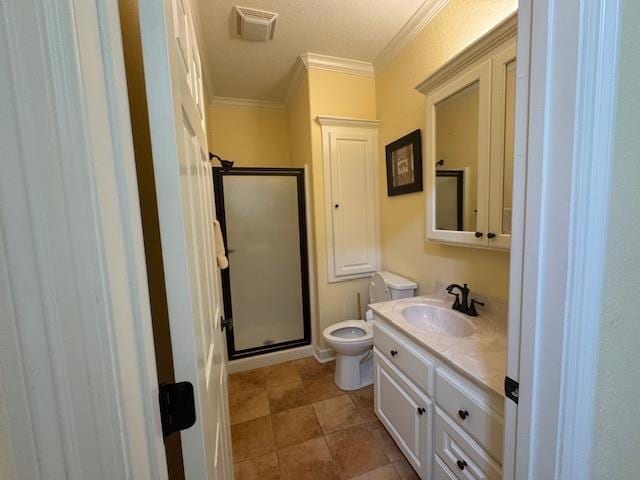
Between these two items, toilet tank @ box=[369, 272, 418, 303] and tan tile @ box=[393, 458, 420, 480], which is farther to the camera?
toilet tank @ box=[369, 272, 418, 303]

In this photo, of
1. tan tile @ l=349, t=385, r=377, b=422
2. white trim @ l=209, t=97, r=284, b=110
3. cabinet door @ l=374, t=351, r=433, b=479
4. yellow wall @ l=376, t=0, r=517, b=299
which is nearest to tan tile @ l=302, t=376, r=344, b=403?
tan tile @ l=349, t=385, r=377, b=422

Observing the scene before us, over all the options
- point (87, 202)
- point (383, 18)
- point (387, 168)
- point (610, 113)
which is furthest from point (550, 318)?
point (383, 18)

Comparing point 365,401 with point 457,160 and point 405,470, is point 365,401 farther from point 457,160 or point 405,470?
point 457,160

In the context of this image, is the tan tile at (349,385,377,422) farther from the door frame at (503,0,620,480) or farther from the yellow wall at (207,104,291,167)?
the yellow wall at (207,104,291,167)

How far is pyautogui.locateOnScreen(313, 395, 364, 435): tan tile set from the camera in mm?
1713

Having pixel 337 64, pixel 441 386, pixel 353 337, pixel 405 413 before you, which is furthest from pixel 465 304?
pixel 337 64

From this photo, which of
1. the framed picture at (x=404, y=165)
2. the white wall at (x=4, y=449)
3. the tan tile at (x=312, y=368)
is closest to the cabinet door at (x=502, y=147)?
the framed picture at (x=404, y=165)

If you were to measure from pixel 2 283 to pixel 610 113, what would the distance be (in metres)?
0.90

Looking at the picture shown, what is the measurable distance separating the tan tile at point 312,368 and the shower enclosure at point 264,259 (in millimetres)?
167

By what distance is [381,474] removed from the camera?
1.39 metres

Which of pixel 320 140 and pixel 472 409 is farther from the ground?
pixel 320 140

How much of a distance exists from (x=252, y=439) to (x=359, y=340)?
91 centimetres

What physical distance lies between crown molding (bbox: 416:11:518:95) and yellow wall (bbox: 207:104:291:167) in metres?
2.00

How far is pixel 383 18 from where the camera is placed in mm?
1776
